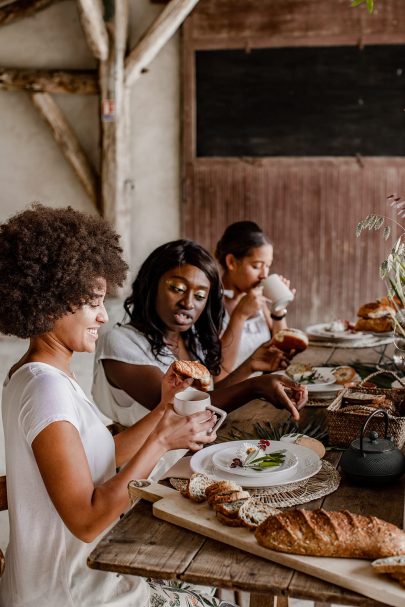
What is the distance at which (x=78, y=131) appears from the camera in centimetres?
740

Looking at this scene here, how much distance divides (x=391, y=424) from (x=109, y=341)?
101cm

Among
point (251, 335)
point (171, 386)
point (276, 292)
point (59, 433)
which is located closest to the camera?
point (59, 433)

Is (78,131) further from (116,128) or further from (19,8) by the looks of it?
(19,8)

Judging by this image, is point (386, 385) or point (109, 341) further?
point (386, 385)

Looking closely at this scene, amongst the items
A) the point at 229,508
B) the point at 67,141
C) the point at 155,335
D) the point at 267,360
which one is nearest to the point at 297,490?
the point at 229,508

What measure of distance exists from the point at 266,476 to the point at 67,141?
19.7ft

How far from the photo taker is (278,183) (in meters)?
6.91

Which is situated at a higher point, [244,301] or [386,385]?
[244,301]

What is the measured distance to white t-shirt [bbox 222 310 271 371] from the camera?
357 centimetres

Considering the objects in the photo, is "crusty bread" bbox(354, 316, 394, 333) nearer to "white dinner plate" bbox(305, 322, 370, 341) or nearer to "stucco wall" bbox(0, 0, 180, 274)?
"white dinner plate" bbox(305, 322, 370, 341)

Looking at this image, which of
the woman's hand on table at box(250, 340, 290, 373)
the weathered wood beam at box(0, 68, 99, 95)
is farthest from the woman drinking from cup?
the weathered wood beam at box(0, 68, 99, 95)

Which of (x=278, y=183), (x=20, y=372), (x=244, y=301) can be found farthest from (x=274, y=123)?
(x=20, y=372)

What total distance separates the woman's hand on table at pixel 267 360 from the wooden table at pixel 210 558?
49.0 inches

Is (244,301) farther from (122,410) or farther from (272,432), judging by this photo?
(272,432)
